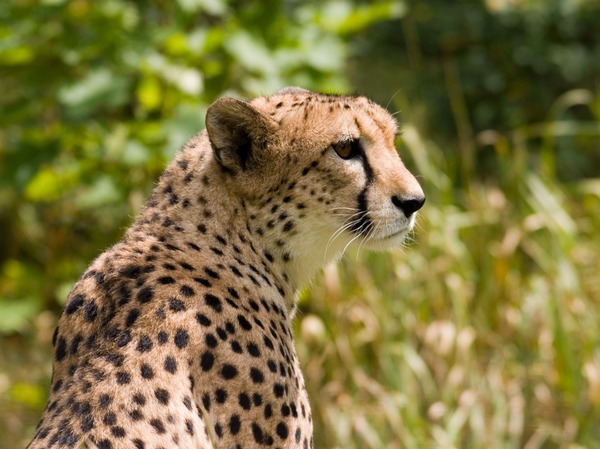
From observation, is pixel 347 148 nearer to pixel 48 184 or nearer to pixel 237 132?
pixel 237 132

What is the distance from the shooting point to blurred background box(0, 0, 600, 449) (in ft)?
18.2

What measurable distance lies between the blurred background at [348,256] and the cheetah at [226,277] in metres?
1.57

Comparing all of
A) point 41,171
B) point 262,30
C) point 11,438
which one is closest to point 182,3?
point 262,30

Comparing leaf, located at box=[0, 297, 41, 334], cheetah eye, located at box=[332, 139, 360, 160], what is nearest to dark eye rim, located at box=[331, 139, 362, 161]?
cheetah eye, located at box=[332, 139, 360, 160]

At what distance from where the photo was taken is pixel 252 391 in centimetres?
290

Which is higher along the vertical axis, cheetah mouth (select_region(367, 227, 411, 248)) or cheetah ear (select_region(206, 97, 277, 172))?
cheetah ear (select_region(206, 97, 277, 172))

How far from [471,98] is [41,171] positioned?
4.68m

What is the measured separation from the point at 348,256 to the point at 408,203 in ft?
10.6

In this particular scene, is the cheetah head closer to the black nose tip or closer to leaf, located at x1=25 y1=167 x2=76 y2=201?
the black nose tip

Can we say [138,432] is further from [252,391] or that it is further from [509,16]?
[509,16]

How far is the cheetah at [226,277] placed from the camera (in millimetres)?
2719

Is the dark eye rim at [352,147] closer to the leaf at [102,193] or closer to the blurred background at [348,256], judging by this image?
the blurred background at [348,256]

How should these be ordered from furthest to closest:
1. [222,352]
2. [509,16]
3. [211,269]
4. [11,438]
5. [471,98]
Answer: [471,98]
[509,16]
[11,438]
[211,269]
[222,352]

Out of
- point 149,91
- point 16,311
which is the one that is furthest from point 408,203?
point 16,311
